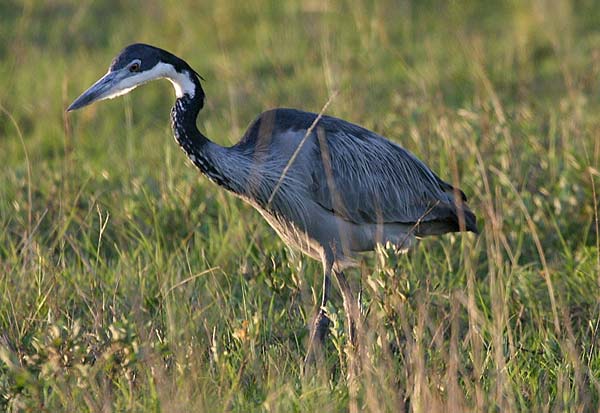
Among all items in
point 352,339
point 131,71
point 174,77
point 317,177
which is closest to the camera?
point 352,339

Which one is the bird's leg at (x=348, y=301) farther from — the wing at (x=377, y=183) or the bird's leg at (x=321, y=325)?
the wing at (x=377, y=183)

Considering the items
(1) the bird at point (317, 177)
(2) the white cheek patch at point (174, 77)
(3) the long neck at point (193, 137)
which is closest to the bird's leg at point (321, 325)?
(1) the bird at point (317, 177)

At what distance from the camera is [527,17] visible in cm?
904

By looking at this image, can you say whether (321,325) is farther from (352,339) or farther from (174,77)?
(174,77)

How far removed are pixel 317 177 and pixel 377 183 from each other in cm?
39

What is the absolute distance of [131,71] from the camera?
15.6 ft

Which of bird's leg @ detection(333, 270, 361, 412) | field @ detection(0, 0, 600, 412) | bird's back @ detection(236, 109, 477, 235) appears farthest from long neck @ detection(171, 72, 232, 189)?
bird's leg @ detection(333, 270, 361, 412)

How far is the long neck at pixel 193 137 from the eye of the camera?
189 inches

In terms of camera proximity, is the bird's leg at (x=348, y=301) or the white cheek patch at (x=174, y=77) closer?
the bird's leg at (x=348, y=301)

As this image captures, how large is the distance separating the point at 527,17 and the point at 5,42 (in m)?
4.05

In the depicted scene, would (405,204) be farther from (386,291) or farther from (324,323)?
(386,291)

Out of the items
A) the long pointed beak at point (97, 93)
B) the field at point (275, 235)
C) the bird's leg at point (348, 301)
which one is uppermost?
the long pointed beak at point (97, 93)

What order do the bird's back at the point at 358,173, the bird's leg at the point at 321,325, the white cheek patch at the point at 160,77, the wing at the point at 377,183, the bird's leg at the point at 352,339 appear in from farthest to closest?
the wing at the point at 377,183, the bird's back at the point at 358,173, the white cheek patch at the point at 160,77, the bird's leg at the point at 321,325, the bird's leg at the point at 352,339

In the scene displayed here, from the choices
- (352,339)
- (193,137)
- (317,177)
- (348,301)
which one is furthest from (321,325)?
(193,137)
